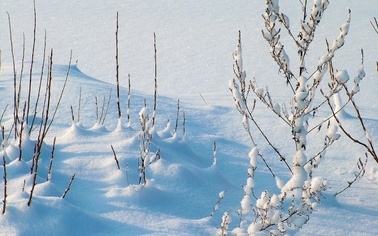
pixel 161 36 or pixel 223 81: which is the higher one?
pixel 161 36

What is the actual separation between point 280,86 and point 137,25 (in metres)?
8.86

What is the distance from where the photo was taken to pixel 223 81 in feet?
34.8

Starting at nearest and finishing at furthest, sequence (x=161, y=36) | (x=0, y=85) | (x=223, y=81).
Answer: (x=0, y=85)
(x=223, y=81)
(x=161, y=36)

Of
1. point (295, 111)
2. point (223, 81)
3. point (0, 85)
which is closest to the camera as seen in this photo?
point (295, 111)

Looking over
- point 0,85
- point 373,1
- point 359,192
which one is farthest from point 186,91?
point 373,1

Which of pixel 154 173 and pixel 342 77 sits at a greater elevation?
pixel 342 77

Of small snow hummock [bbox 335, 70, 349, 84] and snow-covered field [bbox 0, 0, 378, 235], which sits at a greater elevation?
small snow hummock [bbox 335, 70, 349, 84]

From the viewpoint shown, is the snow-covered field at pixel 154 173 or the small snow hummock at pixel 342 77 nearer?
the small snow hummock at pixel 342 77

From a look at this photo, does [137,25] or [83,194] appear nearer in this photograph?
[83,194]

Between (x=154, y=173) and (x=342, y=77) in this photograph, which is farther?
(x=154, y=173)

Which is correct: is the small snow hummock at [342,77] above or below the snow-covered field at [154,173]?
above

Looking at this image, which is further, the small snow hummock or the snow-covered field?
the snow-covered field

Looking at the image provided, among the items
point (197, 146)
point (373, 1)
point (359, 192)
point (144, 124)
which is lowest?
point (359, 192)

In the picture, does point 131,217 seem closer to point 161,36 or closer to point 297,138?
point 297,138
